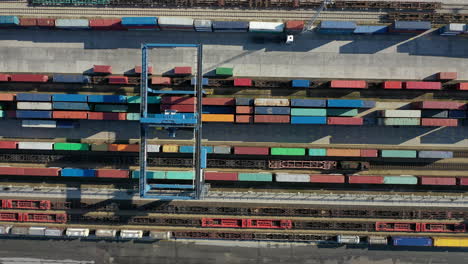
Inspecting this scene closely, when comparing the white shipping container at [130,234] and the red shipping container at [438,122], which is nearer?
the red shipping container at [438,122]

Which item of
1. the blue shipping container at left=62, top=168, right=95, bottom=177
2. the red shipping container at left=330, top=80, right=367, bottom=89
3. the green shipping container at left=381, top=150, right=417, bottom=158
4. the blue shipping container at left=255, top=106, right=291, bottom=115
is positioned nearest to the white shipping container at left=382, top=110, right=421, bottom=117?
the red shipping container at left=330, top=80, right=367, bottom=89

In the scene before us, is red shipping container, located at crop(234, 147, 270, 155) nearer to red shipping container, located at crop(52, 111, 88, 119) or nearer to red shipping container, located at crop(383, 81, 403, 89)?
red shipping container, located at crop(383, 81, 403, 89)

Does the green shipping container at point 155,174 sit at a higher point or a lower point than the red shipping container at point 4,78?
lower

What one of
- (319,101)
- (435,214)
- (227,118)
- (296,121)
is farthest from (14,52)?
(435,214)

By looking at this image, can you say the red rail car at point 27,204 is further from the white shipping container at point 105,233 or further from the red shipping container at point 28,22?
the red shipping container at point 28,22

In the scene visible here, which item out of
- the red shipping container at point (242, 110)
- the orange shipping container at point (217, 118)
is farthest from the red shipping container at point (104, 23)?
the red shipping container at point (242, 110)
